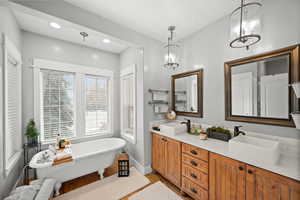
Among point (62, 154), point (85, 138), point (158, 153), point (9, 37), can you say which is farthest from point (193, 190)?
point (9, 37)

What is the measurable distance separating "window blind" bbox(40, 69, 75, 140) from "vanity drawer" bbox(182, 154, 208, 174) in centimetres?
250

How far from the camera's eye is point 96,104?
9.98ft

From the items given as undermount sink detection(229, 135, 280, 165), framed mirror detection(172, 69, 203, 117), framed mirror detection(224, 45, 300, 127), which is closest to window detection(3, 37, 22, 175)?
framed mirror detection(172, 69, 203, 117)

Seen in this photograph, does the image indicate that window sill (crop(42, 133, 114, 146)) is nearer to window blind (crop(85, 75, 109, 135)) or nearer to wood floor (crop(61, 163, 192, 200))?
window blind (crop(85, 75, 109, 135))

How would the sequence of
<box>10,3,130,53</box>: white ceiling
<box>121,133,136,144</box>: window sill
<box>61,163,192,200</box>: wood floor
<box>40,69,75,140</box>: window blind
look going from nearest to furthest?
1. <box>10,3,130,53</box>: white ceiling
2. <box>61,163,192,200</box>: wood floor
3. <box>40,69,75,140</box>: window blind
4. <box>121,133,136,144</box>: window sill

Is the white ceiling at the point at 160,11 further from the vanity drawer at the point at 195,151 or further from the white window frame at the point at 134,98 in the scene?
the vanity drawer at the point at 195,151

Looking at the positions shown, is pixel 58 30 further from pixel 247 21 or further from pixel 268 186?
pixel 268 186

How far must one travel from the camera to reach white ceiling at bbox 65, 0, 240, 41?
156 cm

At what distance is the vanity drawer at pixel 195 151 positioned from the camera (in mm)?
1485

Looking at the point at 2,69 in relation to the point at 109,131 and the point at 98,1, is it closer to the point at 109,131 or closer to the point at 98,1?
the point at 98,1

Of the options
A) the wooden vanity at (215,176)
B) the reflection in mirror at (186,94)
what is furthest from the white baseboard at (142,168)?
the reflection in mirror at (186,94)

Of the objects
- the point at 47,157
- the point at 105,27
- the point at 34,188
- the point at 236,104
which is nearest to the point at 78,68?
the point at 105,27

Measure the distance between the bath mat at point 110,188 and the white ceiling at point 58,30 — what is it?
2465mm

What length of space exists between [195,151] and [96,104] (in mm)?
2525
